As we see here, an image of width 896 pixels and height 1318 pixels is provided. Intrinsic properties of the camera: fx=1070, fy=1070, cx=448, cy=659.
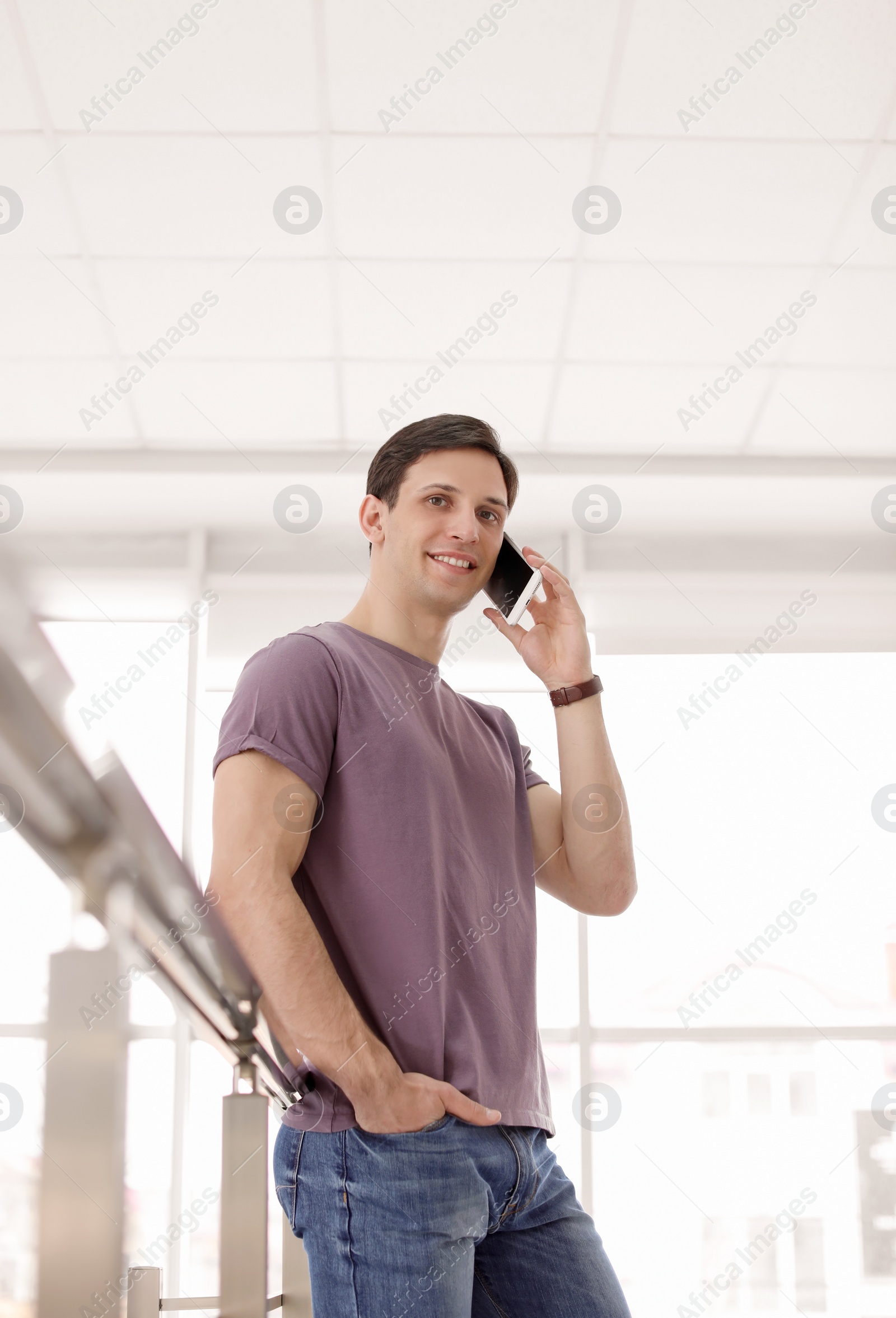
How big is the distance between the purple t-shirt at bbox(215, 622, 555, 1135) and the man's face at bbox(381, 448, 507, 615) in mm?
197

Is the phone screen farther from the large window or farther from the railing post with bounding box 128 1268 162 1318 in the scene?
the large window

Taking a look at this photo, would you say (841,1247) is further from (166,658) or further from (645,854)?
(166,658)

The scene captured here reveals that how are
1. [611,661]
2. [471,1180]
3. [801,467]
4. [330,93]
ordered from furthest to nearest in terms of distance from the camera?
[611,661] → [801,467] → [330,93] → [471,1180]

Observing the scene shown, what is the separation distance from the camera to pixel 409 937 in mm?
1129

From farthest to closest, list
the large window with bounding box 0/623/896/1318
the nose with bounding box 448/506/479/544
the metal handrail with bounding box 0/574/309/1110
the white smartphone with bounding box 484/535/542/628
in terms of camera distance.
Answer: the large window with bounding box 0/623/896/1318 < the white smartphone with bounding box 484/535/542/628 < the nose with bounding box 448/506/479/544 < the metal handrail with bounding box 0/574/309/1110

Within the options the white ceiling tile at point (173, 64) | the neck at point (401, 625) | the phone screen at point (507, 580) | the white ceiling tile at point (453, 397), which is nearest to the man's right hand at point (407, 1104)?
the neck at point (401, 625)

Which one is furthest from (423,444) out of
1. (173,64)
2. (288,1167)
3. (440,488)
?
(173,64)

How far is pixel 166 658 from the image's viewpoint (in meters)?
4.88

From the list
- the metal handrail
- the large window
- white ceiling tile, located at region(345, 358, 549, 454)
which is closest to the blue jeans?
the metal handrail

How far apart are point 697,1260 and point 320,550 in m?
3.42

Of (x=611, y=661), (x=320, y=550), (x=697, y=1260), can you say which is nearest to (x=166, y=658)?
(x=320, y=550)

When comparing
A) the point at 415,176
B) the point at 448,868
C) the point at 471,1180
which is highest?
the point at 415,176

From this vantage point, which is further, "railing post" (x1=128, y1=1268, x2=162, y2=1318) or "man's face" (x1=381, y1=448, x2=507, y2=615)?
"man's face" (x1=381, y1=448, x2=507, y2=615)

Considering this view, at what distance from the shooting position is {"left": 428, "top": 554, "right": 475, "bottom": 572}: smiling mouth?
1.49 meters
